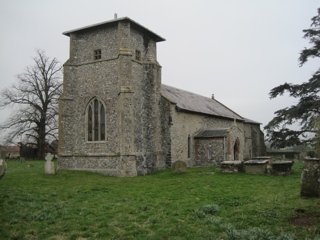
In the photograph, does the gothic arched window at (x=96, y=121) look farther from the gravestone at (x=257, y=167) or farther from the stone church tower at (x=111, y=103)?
the gravestone at (x=257, y=167)

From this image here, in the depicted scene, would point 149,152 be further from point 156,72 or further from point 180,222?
point 180,222

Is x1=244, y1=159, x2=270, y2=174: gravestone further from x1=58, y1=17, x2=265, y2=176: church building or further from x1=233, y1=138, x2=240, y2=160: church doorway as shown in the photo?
x1=233, y1=138, x2=240, y2=160: church doorway

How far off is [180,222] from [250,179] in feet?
27.9

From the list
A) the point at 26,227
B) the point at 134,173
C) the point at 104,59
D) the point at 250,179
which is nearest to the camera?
the point at 26,227

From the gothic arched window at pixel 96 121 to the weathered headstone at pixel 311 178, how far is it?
43.7ft

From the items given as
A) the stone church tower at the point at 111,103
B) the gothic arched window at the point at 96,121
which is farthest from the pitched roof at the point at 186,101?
the gothic arched window at the point at 96,121

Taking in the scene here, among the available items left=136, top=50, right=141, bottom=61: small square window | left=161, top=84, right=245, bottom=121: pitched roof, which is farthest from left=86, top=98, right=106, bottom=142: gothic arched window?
left=161, top=84, right=245, bottom=121: pitched roof

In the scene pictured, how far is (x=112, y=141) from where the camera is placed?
19.6 metres

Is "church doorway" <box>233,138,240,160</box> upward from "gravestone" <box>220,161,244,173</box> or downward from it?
upward

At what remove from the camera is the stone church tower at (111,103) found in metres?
19.2

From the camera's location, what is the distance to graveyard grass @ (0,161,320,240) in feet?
23.2

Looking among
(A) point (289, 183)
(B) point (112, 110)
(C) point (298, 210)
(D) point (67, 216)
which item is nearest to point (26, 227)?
(D) point (67, 216)

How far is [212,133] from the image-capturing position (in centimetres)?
2523

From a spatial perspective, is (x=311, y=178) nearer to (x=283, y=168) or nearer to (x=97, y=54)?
(x=283, y=168)
